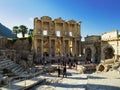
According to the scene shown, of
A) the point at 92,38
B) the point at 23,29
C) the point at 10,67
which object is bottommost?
the point at 10,67

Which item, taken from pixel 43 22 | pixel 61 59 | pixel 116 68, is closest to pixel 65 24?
pixel 43 22

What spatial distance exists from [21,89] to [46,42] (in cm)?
2779

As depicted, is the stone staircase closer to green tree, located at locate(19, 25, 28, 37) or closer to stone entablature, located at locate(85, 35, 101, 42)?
stone entablature, located at locate(85, 35, 101, 42)

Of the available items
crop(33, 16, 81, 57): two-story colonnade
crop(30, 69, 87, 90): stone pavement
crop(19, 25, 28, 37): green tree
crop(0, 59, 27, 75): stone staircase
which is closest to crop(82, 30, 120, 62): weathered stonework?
crop(33, 16, 81, 57): two-story colonnade

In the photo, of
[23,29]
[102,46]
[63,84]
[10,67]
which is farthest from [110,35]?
[23,29]

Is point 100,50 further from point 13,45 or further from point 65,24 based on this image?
point 13,45

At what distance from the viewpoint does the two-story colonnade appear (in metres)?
36.1

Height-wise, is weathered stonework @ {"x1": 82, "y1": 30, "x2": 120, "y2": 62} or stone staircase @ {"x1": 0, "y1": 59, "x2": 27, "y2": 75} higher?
weathered stonework @ {"x1": 82, "y1": 30, "x2": 120, "y2": 62}

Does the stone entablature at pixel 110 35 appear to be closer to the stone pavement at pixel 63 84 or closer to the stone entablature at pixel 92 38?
the stone entablature at pixel 92 38

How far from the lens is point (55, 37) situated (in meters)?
37.2

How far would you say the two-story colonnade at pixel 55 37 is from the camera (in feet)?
118

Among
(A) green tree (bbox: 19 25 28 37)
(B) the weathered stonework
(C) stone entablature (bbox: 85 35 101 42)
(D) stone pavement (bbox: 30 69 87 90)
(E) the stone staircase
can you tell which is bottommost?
(D) stone pavement (bbox: 30 69 87 90)

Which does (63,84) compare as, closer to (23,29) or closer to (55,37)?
(55,37)

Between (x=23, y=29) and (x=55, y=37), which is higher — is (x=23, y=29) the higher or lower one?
the higher one
